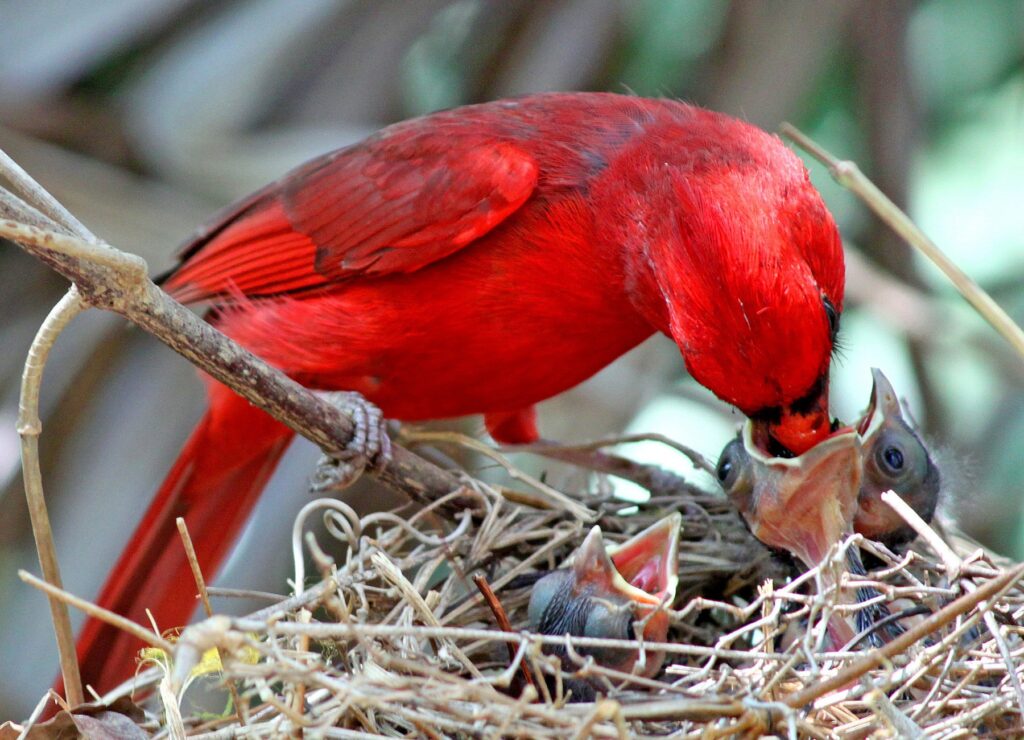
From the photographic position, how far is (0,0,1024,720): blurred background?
4.07 m

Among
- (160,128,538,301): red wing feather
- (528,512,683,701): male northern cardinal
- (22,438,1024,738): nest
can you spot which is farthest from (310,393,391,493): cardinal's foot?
(528,512,683,701): male northern cardinal

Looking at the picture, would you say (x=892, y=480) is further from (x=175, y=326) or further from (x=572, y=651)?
(x=175, y=326)

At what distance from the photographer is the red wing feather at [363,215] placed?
3.56m

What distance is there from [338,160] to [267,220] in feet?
0.91

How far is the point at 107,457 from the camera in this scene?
4.13 metres

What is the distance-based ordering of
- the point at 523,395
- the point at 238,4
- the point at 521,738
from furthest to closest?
the point at 238,4 < the point at 523,395 < the point at 521,738

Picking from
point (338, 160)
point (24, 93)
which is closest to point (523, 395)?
point (338, 160)

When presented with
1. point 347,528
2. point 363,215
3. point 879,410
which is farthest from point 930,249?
point 363,215

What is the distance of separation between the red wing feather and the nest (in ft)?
2.26

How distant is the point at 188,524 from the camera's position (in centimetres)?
403

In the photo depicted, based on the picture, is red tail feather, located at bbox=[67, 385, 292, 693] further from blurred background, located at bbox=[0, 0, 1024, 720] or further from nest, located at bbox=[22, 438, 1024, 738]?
nest, located at bbox=[22, 438, 1024, 738]

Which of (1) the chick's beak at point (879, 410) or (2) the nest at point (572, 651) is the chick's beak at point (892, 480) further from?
(2) the nest at point (572, 651)

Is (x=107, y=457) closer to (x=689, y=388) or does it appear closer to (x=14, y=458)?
(x=14, y=458)

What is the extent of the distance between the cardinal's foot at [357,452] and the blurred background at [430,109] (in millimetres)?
778
